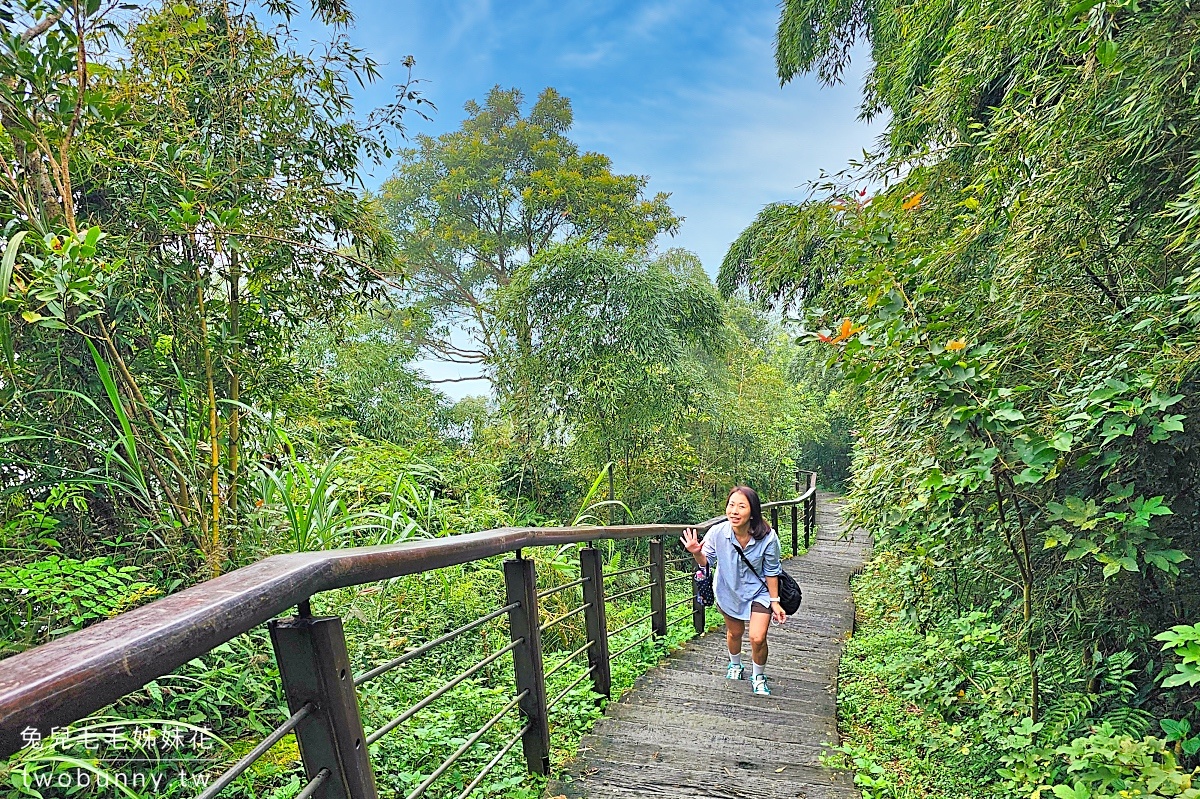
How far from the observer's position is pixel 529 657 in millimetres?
1991

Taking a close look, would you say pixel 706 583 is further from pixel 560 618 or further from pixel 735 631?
pixel 560 618

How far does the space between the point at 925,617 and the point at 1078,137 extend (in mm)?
2780

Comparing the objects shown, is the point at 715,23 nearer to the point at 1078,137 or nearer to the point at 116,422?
the point at 1078,137

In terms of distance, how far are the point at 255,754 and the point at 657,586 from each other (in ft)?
10.6

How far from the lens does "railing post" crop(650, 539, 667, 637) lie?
3.79 m

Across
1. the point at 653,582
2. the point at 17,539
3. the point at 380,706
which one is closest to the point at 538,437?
the point at 653,582

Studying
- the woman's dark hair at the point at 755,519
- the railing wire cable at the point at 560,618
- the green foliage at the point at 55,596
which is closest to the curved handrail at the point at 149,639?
the railing wire cable at the point at 560,618

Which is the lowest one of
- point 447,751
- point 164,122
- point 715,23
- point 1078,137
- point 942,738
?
point 942,738

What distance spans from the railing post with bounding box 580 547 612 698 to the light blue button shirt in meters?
0.89

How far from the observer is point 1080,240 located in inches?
87.4

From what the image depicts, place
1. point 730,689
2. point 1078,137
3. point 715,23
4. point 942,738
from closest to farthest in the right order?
1. point 1078,137
2. point 942,738
3. point 730,689
4. point 715,23

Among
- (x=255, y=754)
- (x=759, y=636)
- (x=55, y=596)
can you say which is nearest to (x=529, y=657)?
(x=255, y=754)

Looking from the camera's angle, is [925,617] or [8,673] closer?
[8,673]

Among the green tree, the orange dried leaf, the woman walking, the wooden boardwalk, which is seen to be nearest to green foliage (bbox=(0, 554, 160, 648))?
the green tree
